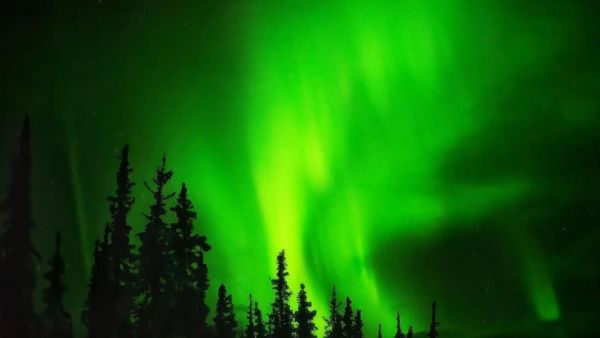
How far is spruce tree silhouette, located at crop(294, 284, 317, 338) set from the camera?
7194cm

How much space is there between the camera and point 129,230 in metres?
40.7

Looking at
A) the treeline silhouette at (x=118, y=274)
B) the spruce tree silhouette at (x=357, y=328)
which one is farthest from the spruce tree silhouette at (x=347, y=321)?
the treeline silhouette at (x=118, y=274)

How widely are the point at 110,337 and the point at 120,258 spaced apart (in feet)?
18.5

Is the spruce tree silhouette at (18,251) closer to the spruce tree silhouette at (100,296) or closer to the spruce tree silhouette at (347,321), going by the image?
the spruce tree silhouette at (100,296)

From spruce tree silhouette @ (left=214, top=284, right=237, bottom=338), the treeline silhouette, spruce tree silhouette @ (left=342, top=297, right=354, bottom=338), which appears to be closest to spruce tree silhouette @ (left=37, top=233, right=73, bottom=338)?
the treeline silhouette

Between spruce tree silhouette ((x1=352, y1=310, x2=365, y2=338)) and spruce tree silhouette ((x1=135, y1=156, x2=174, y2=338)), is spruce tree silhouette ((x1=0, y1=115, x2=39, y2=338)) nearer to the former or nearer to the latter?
spruce tree silhouette ((x1=135, y1=156, x2=174, y2=338))

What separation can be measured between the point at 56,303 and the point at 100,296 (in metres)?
5.01

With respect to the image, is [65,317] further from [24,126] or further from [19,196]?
[24,126]

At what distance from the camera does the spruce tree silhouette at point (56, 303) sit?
39.0m

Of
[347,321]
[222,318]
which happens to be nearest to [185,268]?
[222,318]

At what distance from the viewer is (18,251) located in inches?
1505

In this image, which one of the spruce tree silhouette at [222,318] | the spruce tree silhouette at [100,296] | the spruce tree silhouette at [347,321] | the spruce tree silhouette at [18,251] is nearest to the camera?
the spruce tree silhouette at [100,296]

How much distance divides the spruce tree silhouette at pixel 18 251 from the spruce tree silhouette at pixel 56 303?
114 centimetres

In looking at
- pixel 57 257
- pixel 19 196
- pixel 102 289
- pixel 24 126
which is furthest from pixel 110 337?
pixel 24 126
